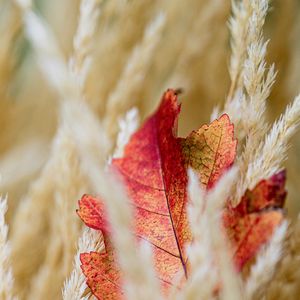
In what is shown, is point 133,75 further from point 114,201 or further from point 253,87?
point 114,201

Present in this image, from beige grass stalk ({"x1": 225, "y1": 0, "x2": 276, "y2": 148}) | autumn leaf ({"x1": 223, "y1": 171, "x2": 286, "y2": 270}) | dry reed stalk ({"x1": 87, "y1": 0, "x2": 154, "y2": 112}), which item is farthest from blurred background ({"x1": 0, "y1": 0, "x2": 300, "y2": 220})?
autumn leaf ({"x1": 223, "y1": 171, "x2": 286, "y2": 270})

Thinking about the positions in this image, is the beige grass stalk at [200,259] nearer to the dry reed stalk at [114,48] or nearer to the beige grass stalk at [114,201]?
the beige grass stalk at [114,201]

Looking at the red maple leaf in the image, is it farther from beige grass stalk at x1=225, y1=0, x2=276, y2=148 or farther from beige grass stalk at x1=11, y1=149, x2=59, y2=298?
beige grass stalk at x1=11, y1=149, x2=59, y2=298

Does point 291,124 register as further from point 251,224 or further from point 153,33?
point 153,33

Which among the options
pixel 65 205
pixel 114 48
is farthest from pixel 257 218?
pixel 114 48

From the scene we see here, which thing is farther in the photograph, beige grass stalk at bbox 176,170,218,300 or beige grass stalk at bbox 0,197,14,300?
beige grass stalk at bbox 0,197,14,300

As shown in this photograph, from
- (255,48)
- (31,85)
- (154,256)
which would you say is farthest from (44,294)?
(31,85)
